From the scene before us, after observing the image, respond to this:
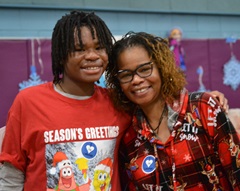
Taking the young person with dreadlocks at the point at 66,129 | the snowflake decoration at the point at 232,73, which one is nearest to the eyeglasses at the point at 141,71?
the young person with dreadlocks at the point at 66,129

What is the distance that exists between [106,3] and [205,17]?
1536 mm

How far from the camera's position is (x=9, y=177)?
67.8 inches

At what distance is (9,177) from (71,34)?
0.72 metres

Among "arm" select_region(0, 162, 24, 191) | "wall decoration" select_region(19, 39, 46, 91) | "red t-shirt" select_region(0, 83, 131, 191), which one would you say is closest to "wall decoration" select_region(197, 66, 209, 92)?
"wall decoration" select_region(19, 39, 46, 91)

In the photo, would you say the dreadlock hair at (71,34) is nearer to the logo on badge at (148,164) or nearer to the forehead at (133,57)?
the forehead at (133,57)

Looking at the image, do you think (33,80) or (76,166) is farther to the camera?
(33,80)

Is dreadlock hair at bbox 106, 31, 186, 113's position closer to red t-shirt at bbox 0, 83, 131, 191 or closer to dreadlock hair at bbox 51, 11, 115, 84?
dreadlock hair at bbox 51, 11, 115, 84

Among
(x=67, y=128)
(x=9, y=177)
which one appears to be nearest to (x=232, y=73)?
(x=67, y=128)

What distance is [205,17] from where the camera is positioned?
5.43 m

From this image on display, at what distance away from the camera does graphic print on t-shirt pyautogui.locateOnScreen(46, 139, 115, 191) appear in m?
1.68

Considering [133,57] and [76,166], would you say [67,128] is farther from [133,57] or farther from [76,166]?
[133,57]

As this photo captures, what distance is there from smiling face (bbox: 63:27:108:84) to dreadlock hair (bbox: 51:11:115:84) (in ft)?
0.06

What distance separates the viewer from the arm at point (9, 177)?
1714mm

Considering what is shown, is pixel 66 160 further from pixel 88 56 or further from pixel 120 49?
pixel 120 49
